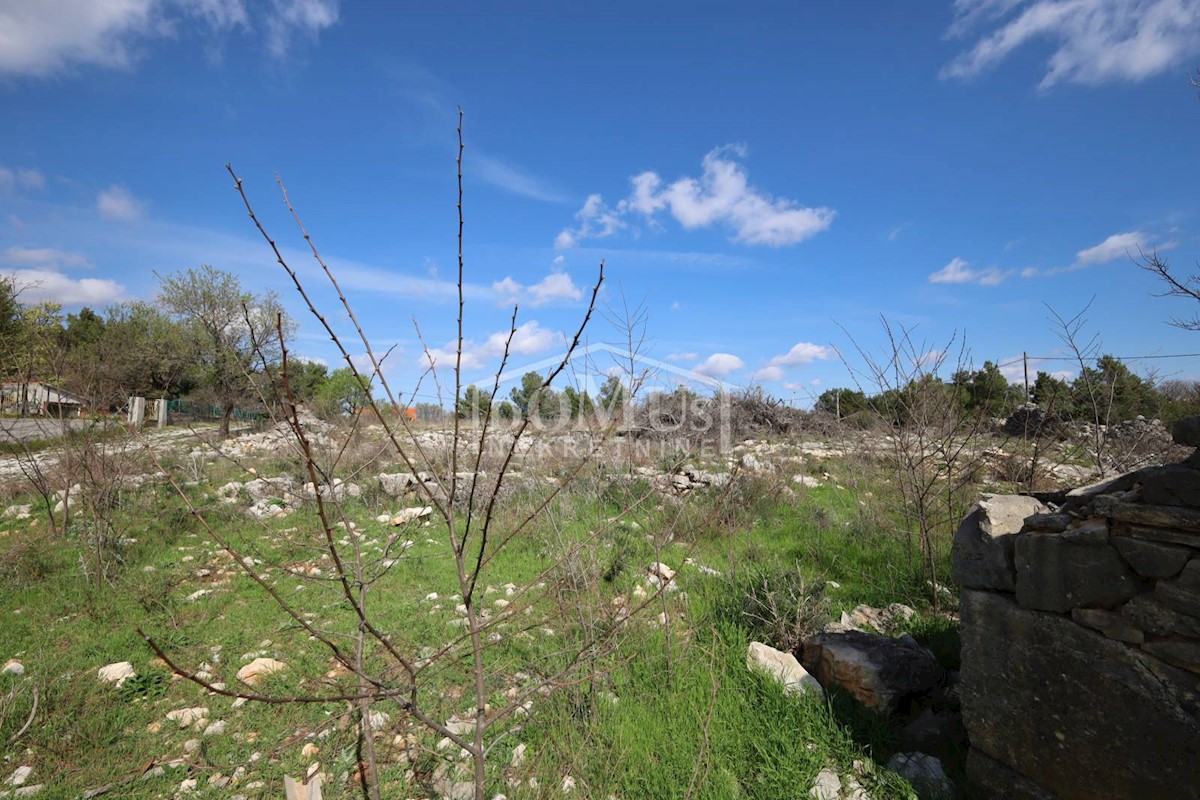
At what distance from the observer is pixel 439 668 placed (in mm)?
3750

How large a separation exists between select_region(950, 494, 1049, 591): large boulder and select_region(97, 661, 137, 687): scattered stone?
527 cm

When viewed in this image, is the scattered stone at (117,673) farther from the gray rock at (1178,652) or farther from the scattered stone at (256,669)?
the gray rock at (1178,652)

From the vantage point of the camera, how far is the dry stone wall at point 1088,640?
217 centimetres

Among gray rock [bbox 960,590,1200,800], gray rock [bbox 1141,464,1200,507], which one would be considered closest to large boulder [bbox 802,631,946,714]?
gray rock [bbox 960,590,1200,800]

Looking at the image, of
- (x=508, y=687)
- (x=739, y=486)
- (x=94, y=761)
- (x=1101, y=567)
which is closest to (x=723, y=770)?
(x=508, y=687)

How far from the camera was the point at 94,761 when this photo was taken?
9.77ft

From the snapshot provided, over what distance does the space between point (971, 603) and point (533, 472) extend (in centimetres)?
590

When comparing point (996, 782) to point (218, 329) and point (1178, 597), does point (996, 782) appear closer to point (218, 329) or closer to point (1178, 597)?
point (1178, 597)

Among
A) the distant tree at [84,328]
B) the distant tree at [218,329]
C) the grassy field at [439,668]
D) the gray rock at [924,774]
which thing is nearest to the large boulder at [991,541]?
the gray rock at [924,774]

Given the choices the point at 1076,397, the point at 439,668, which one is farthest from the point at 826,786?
the point at 1076,397

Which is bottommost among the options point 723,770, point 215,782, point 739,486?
point 215,782

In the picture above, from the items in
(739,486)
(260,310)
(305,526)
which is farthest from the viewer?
(260,310)

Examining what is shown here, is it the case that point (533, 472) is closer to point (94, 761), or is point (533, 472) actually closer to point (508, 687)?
point (508, 687)

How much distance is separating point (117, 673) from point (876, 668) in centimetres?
501
